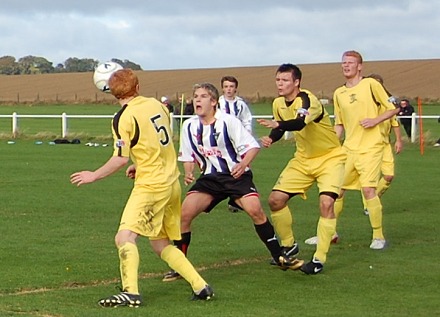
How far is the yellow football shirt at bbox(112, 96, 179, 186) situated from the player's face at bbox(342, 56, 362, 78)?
3.82 metres

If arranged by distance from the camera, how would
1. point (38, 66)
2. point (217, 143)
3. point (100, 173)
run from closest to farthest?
point (100, 173), point (217, 143), point (38, 66)

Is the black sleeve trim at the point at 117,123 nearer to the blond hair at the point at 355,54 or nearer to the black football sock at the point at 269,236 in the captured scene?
the black football sock at the point at 269,236

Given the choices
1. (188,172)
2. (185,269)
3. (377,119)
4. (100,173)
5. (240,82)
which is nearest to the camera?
(100,173)

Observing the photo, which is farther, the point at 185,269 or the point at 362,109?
the point at 362,109

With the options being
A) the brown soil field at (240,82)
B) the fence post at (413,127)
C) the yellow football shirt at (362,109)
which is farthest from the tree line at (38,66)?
the yellow football shirt at (362,109)

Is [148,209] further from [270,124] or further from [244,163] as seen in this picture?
[270,124]

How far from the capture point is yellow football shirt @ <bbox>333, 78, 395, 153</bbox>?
1263cm

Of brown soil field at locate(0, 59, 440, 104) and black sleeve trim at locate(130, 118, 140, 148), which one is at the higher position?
brown soil field at locate(0, 59, 440, 104)

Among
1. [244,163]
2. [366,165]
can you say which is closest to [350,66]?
[366,165]

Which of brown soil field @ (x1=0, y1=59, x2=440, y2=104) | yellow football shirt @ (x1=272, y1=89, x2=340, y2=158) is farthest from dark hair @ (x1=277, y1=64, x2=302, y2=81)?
brown soil field @ (x1=0, y1=59, x2=440, y2=104)

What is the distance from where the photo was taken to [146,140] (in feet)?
29.3

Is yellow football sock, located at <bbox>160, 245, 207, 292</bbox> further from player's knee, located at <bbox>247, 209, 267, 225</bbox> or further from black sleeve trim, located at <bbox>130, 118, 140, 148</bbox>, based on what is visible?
player's knee, located at <bbox>247, 209, 267, 225</bbox>

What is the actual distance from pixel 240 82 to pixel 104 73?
6761 centimetres

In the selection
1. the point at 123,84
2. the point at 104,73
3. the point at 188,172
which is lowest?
the point at 188,172
